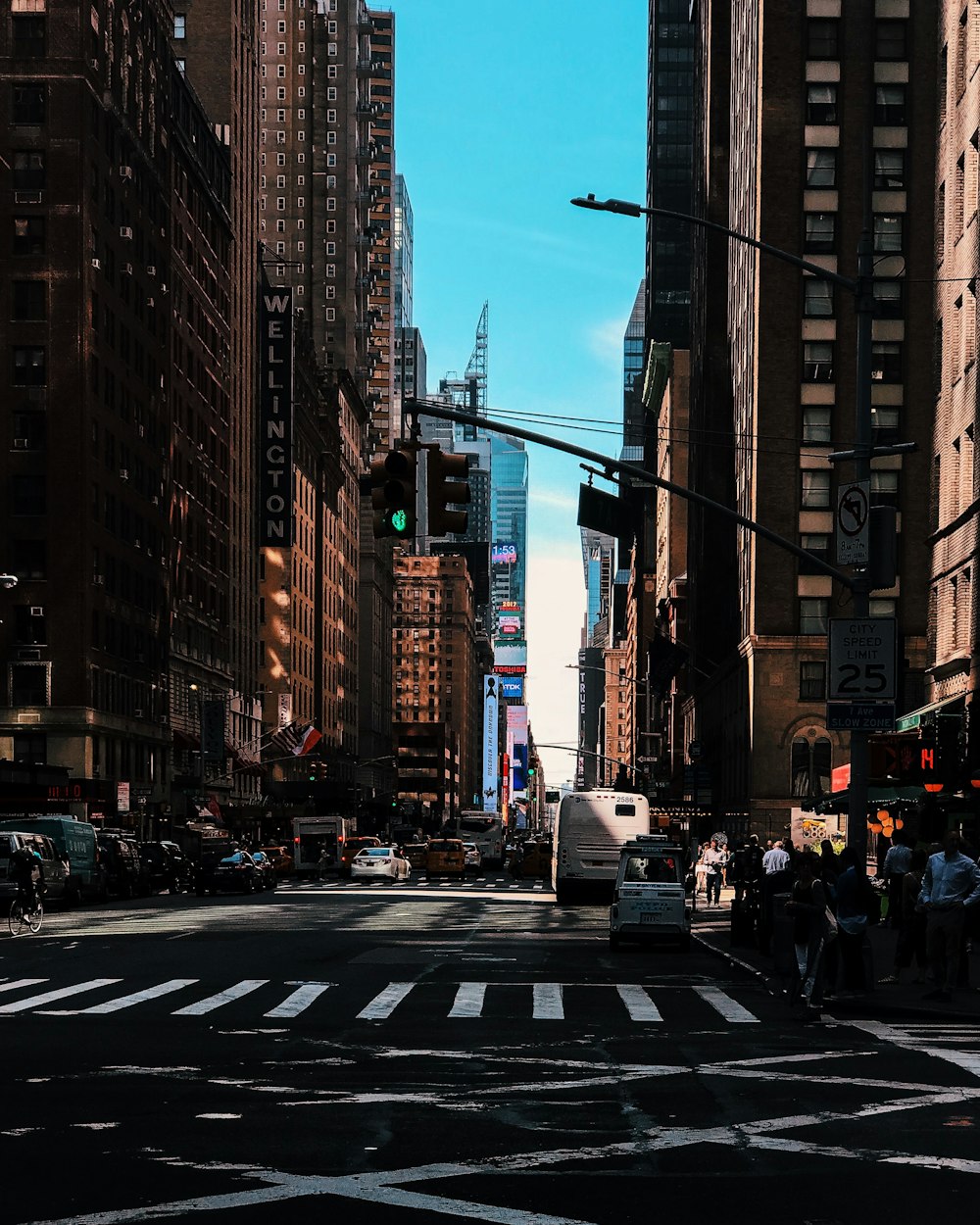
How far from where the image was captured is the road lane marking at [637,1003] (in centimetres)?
2191

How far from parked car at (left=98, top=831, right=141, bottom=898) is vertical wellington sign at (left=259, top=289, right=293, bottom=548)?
70111 millimetres

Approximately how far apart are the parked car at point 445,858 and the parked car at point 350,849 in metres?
3.66

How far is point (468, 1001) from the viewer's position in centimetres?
2384

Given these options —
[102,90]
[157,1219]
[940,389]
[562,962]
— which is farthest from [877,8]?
[157,1219]

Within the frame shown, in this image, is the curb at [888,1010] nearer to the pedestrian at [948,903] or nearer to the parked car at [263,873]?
the pedestrian at [948,903]

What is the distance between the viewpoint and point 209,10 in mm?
123875

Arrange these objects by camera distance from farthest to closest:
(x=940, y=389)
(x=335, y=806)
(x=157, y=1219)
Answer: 1. (x=335, y=806)
2. (x=940, y=389)
3. (x=157, y=1219)

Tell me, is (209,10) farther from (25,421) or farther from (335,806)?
(335,806)

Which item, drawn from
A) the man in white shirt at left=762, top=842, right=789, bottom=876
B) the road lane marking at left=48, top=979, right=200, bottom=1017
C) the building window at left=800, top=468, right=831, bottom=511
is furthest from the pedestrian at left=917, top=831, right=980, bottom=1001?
the building window at left=800, top=468, right=831, bottom=511

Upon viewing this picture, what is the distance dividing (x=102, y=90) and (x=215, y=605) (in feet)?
128

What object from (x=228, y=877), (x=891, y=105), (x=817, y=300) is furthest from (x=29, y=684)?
(x=891, y=105)

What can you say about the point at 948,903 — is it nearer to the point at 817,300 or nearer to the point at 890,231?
the point at 817,300

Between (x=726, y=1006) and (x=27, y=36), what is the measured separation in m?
75.4

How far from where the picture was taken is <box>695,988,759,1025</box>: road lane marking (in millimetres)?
21484
